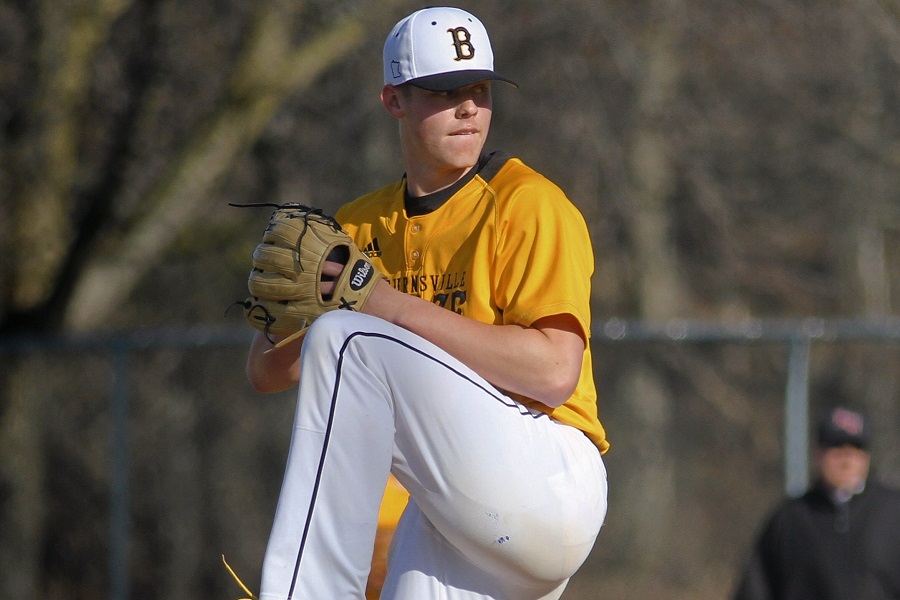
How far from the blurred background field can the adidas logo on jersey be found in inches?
165

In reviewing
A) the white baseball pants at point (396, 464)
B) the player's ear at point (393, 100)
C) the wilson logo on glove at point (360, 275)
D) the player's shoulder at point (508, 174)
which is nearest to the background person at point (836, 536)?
the player's shoulder at point (508, 174)

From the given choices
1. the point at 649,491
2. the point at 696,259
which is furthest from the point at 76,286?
the point at 696,259

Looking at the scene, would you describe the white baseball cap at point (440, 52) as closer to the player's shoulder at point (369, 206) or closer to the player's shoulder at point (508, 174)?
the player's shoulder at point (508, 174)

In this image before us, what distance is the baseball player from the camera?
2852 mm

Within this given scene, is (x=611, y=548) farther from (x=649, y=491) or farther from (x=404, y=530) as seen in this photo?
(x=404, y=530)

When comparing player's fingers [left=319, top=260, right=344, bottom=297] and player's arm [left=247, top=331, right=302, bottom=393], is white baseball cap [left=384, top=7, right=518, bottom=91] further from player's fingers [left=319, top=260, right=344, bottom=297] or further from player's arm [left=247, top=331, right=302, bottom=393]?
player's arm [left=247, top=331, right=302, bottom=393]

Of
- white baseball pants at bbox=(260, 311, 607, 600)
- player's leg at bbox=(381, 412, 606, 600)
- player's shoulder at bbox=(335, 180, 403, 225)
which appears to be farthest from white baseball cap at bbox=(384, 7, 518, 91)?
player's leg at bbox=(381, 412, 606, 600)

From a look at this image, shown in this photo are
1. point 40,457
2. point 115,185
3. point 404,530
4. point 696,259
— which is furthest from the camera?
point 696,259

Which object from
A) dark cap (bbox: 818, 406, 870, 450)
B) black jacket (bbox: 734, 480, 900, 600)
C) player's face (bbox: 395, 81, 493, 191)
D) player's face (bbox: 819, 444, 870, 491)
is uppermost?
player's face (bbox: 395, 81, 493, 191)

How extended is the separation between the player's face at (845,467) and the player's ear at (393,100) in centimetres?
318

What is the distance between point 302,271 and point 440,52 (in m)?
0.68

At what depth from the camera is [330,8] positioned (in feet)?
28.2

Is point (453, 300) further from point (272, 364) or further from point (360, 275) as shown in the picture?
point (272, 364)

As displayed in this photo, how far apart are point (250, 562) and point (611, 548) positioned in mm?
2716
